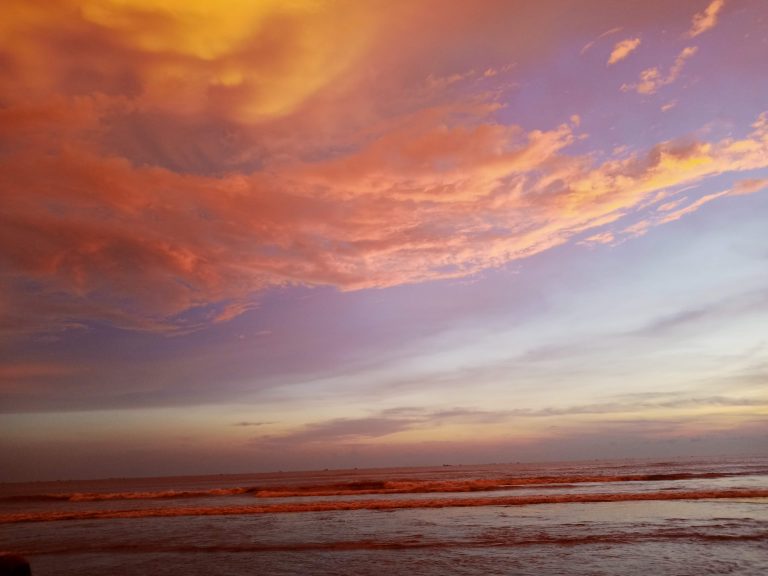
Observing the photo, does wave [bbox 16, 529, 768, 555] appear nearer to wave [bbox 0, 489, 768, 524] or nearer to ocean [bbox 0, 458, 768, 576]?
ocean [bbox 0, 458, 768, 576]

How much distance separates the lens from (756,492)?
88.4 feet

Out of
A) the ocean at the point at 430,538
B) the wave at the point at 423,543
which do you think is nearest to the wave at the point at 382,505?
the ocean at the point at 430,538

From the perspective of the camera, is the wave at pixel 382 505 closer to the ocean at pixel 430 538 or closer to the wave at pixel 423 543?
the ocean at pixel 430 538

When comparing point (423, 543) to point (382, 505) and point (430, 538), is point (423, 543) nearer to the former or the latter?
point (430, 538)

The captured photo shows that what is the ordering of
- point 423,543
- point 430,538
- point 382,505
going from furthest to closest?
point 382,505, point 430,538, point 423,543

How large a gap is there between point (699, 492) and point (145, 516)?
32.2 meters

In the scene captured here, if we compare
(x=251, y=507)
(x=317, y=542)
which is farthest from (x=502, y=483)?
(x=317, y=542)

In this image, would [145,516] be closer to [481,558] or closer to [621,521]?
[481,558]

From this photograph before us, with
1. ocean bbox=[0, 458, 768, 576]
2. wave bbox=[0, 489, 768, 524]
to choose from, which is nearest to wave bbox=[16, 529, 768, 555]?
A: ocean bbox=[0, 458, 768, 576]

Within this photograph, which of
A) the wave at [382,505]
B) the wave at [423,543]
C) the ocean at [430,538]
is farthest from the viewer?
the wave at [382,505]

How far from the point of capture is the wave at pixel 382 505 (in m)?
27.0

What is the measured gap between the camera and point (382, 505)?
29.2m

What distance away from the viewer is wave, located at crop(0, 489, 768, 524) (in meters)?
27.0

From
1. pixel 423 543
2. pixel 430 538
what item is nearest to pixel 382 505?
pixel 430 538
